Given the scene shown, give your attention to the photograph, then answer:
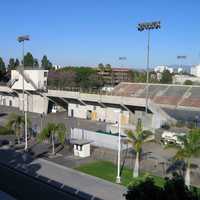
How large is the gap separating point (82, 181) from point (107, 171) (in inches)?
Result: 129

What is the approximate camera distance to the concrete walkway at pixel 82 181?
2268cm

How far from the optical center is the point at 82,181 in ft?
82.6

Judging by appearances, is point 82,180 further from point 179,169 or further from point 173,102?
point 173,102

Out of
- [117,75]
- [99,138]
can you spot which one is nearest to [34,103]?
[99,138]

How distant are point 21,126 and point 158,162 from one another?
56.3 ft

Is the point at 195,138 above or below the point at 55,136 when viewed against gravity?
above

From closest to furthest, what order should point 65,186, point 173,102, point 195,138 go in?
point 195,138, point 65,186, point 173,102

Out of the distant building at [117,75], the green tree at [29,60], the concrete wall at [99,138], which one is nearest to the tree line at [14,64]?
the green tree at [29,60]

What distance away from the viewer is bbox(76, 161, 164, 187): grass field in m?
25.4

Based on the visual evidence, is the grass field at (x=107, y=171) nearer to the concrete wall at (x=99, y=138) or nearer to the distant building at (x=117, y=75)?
the concrete wall at (x=99, y=138)

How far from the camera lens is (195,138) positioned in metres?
22.0

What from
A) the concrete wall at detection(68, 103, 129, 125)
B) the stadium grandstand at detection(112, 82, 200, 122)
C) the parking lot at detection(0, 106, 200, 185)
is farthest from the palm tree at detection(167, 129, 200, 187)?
the concrete wall at detection(68, 103, 129, 125)

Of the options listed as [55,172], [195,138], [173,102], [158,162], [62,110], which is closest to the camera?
[195,138]

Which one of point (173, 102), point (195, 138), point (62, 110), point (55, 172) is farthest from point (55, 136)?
point (62, 110)
